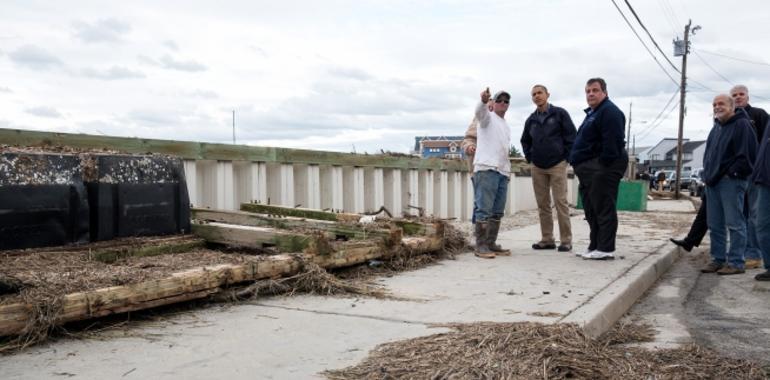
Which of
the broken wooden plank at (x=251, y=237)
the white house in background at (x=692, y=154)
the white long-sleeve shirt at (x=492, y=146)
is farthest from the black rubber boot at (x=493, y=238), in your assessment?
the white house in background at (x=692, y=154)

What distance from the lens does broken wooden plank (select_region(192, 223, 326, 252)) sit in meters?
5.07

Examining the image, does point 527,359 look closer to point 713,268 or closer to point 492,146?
point 492,146

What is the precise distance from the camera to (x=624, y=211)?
15.6m

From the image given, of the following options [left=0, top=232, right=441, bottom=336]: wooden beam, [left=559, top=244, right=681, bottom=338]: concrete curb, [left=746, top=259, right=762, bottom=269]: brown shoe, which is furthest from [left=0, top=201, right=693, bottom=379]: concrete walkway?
[left=746, top=259, right=762, bottom=269]: brown shoe

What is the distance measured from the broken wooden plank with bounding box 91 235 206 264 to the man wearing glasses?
280 cm

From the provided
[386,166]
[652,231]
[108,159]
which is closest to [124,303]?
[108,159]

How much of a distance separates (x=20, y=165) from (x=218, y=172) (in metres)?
2.62

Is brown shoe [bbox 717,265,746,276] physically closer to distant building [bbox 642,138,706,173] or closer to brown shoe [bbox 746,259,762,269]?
brown shoe [bbox 746,259,762,269]

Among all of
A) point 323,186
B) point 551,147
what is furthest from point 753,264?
point 323,186

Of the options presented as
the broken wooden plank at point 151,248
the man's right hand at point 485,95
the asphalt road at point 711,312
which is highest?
the man's right hand at point 485,95

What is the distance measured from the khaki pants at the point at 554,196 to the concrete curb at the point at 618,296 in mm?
919

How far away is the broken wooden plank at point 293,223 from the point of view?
5.73 m

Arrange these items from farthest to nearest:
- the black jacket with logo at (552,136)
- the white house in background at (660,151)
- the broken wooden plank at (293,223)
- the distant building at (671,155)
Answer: the white house in background at (660,151), the distant building at (671,155), the black jacket with logo at (552,136), the broken wooden plank at (293,223)

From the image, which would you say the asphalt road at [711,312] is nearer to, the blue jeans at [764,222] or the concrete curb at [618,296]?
the concrete curb at [618,296]
